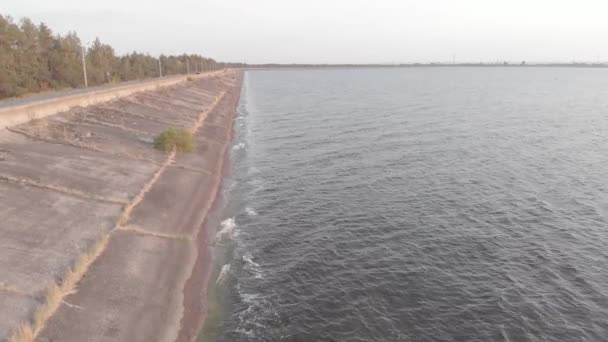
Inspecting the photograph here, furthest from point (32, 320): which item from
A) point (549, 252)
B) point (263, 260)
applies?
point (549, 252)

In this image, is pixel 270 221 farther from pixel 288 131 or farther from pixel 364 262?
pixel 288 131

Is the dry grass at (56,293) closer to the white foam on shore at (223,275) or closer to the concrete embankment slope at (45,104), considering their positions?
the white foam on shore at (223,275)

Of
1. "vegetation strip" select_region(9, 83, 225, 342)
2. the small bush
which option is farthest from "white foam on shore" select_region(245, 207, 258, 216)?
the small bush

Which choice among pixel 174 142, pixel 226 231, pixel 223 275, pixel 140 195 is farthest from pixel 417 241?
pixel 174 142

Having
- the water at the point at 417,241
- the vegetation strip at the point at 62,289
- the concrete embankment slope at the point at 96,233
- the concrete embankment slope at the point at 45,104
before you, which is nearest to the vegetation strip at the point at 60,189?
the concrete embankment slope at the point at 96,233

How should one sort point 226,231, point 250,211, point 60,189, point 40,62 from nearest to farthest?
point 60,189 < point 226,231 < point 250,211 < point 40,62

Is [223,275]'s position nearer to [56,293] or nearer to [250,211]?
[56,293]
